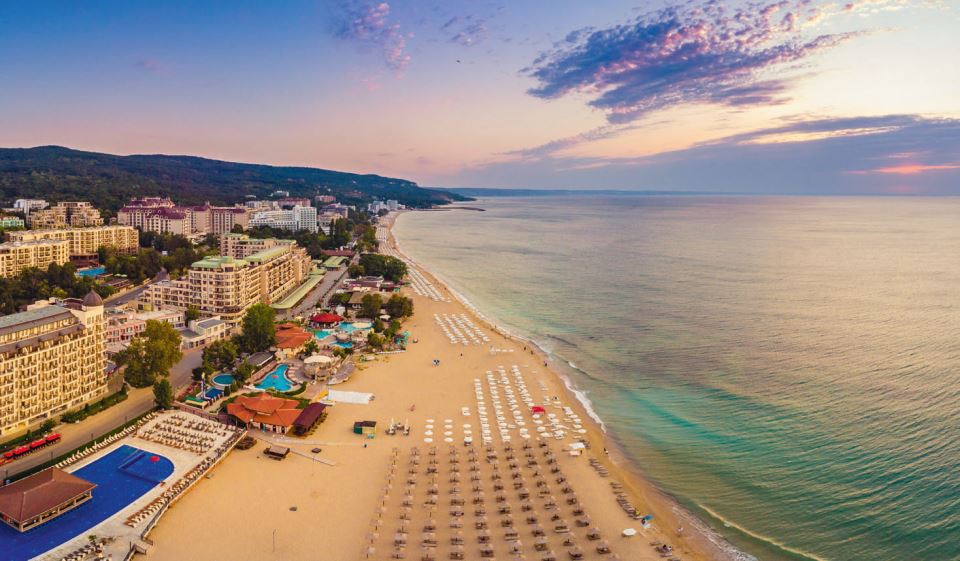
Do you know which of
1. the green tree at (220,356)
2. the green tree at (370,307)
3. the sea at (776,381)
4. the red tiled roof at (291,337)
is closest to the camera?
the sea at (776,381)

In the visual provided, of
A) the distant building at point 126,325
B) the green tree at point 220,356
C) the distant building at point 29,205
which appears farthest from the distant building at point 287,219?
the green tree at point 220,356

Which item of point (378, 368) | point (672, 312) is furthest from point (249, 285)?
point (672, 312)

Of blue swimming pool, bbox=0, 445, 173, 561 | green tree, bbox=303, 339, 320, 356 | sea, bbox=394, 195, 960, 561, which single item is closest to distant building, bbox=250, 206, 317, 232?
sea, bbox=394, 195, 960, 561

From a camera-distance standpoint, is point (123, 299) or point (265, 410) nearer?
point (265, 410)

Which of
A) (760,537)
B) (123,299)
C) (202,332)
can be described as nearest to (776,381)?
(760,537)

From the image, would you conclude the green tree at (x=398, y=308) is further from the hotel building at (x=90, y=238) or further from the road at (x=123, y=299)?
the hotel building at (x=90, y=238)

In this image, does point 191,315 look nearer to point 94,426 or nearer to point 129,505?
point 94,426
